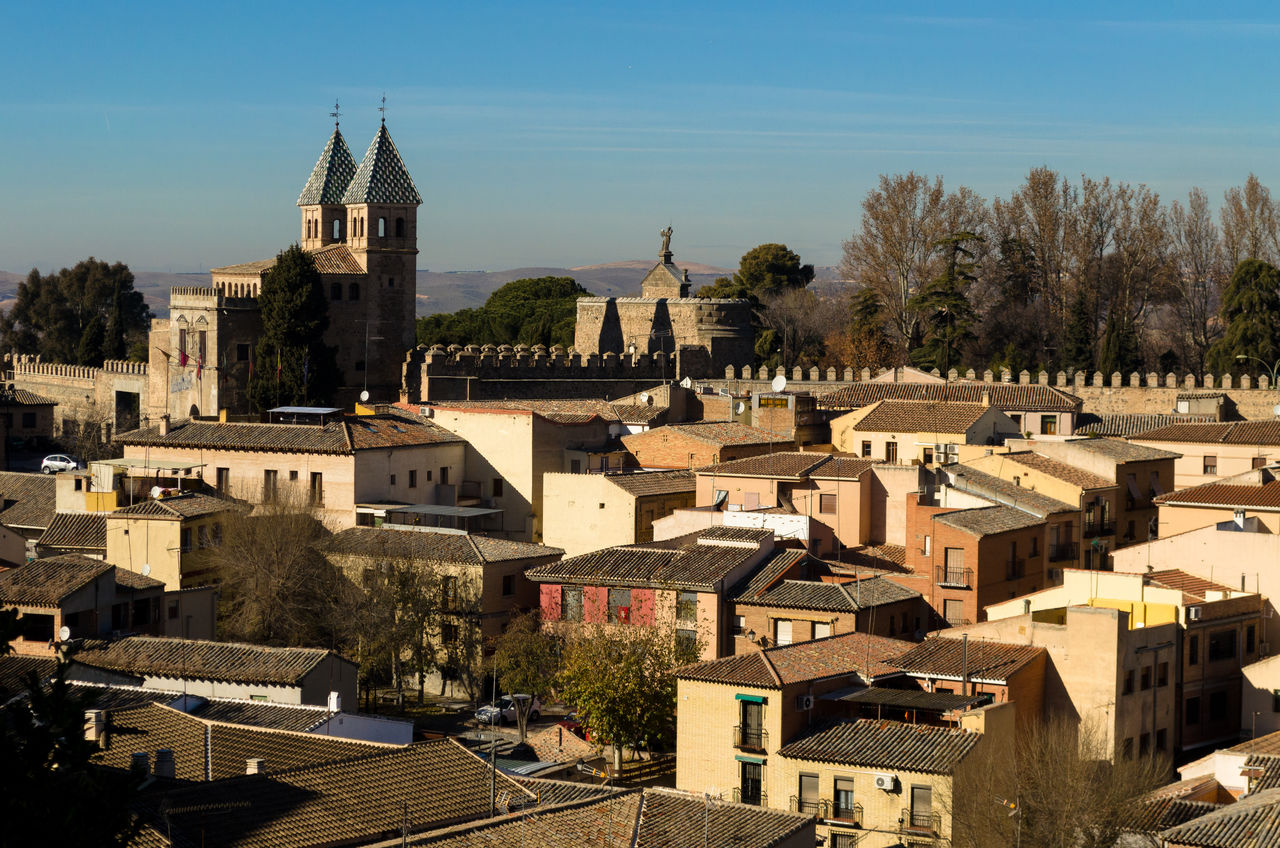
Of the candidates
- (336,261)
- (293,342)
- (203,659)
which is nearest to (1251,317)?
(336,261)

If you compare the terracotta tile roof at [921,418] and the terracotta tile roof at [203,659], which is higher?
the terracotta tile roof at [921,418]

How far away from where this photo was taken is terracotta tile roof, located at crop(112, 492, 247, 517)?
29172 millimetres

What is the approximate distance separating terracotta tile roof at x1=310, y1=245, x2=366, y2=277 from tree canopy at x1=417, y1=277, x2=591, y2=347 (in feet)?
29.0

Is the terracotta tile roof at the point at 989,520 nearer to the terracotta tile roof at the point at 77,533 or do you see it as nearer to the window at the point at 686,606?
the window at the point at 686,606

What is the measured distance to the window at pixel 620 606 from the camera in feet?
83.9

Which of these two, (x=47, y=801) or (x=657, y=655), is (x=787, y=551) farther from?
(x=47, y=801)

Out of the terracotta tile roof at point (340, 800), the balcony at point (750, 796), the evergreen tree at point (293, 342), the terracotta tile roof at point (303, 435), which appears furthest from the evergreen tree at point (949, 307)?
the terracotta tile roof at point (340, 800)

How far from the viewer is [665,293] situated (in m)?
58.0

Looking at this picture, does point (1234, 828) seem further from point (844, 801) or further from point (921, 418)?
point (921, 418)

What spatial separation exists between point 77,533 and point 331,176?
69.0 feet

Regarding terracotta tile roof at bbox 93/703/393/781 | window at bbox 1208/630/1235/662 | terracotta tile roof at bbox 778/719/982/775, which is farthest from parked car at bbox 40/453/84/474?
window at bbox 1208/630/1235/662

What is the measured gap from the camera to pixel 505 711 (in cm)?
2528

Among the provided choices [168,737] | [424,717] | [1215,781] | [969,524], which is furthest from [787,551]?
[168,737]

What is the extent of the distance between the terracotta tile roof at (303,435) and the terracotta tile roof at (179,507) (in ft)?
→ 5.82
